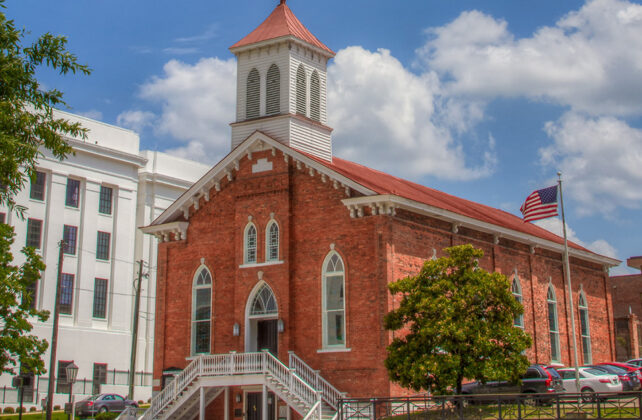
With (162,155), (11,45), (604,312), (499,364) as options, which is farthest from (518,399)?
(162,155)

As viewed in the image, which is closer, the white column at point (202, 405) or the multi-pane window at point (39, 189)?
the white column at point (202, 405)

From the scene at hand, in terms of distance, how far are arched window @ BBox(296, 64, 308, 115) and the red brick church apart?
0.32ft

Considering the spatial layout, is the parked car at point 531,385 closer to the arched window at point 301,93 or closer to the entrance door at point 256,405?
the entrance door at point 256,405

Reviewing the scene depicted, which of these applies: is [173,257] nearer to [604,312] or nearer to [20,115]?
[20,115]

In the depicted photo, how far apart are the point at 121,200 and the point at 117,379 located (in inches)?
483

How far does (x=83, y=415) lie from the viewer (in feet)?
146

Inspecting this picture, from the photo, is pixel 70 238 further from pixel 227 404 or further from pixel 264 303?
pixel 227 404

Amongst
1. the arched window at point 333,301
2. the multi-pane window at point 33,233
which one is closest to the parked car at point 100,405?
the multi-pane window at point 33,233

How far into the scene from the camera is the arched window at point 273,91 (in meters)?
36.6

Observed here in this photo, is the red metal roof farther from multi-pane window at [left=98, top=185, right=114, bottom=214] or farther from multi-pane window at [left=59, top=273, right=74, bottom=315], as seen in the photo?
multi-pane window at [left=98, top=185, right=114, bottom=214]

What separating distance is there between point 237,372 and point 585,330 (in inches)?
826

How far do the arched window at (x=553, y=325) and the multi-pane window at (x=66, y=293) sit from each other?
30.3 meters

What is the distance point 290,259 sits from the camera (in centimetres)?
3372

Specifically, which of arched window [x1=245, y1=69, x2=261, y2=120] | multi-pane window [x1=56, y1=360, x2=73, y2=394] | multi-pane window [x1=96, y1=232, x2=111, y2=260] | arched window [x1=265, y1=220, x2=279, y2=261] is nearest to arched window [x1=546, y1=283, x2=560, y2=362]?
arched window [x1=265, y1=220, x2=279, y2=261]
